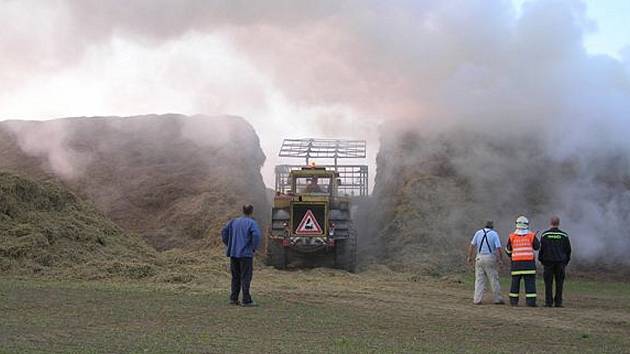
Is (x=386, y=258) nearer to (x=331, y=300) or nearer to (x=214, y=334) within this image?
(x=331, y=300)

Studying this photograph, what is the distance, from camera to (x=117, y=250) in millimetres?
21125

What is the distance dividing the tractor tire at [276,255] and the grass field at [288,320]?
253 inches

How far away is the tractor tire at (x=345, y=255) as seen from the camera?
80.9 ft

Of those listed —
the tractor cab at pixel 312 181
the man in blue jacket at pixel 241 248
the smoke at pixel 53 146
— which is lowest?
the man in blue jacket at pixel 241 248

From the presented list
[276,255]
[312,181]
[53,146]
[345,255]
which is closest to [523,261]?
[345,255]

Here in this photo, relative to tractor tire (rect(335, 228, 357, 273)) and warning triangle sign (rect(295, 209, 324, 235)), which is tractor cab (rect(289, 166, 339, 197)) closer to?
warning triangle sign (rect(295, 209, 324, 235))

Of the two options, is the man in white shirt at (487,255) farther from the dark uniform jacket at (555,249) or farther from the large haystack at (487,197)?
the large haystack at (487,197)

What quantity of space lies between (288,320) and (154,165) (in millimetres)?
26672

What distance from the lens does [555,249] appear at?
16141 mm

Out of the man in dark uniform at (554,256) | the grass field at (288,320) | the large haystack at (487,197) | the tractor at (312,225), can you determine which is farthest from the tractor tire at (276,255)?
the man in dark uniform at (554,256)

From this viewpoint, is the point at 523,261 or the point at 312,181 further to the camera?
the point at 312,181

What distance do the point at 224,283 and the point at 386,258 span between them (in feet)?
33.2

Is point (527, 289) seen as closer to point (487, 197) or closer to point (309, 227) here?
point (309, 227)

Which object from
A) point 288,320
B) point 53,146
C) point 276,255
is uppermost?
point 53,146
